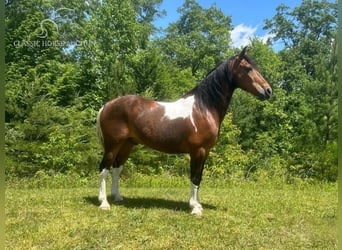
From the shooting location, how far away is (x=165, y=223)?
12.8 ft

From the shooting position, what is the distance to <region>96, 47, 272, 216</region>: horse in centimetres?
441

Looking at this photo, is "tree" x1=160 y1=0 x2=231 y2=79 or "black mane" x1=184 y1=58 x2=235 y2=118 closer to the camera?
"black mane" x1=184 y1=58 x2=235 y2=118

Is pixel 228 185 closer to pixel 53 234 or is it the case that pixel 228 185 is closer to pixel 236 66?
pixel 236 66

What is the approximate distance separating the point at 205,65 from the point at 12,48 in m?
10.9

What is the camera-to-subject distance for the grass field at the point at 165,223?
337 centimetres

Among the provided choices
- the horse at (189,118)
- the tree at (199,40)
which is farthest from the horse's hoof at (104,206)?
the tree at (199,40)

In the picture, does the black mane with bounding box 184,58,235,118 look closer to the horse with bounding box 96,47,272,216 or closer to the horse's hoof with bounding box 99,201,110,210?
the horse with bounding box 96,47,272,216

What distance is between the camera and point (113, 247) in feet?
10.6

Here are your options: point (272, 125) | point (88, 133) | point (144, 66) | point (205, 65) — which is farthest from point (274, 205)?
point (272, 125)

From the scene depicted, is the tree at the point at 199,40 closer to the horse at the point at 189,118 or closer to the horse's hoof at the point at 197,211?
the horse at the point at 189,118

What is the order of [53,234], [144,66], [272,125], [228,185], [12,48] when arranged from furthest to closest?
1. [272,125]
2. [144,66]
3. [12,48]
4. [228,185]
5. [53,234]

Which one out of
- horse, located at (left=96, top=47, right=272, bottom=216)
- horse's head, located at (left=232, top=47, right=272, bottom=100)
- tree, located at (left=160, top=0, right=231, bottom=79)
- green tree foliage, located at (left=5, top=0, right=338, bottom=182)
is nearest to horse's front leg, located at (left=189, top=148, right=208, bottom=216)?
horse, located at (left=96, top=47, right=272, bottom=216)

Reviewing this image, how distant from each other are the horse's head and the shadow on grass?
1.78 m

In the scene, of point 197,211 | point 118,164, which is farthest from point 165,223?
point 118,164
